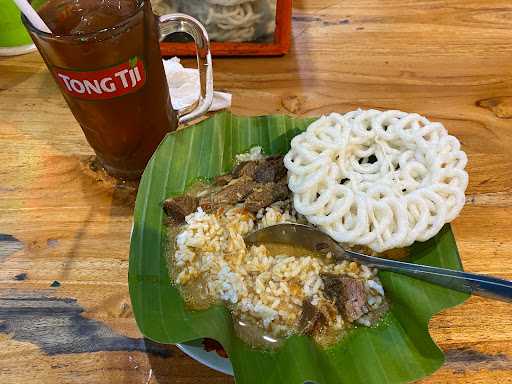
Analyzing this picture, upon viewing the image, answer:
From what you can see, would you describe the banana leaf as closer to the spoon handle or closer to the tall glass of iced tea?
the spoon handle

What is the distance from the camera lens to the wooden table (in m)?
1.35

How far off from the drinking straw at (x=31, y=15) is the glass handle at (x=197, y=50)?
16.3 inches

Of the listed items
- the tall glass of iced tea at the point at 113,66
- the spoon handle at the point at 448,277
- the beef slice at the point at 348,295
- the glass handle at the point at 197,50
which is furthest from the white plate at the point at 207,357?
the glass handle at the point at 197,50

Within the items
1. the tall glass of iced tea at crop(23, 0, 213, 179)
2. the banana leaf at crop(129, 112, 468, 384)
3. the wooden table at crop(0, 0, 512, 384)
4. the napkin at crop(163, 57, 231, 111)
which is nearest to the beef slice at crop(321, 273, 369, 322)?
the banana leaf at crop(129, 112, 468, 384)

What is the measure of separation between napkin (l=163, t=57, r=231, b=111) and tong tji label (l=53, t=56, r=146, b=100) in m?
0.54

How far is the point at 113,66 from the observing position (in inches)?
54.1

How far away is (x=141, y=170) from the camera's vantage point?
1.80 m

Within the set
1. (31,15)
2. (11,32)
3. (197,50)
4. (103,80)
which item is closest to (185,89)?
(197,50)

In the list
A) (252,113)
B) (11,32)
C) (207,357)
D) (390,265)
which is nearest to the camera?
(207,357)

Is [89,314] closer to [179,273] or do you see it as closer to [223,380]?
[179,273]

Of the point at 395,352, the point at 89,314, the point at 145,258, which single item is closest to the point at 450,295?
the point at 395,352

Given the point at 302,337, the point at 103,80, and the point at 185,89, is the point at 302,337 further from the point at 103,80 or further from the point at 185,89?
the point at 185,89

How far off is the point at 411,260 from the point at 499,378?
41cm

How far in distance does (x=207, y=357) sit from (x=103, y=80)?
91cm
